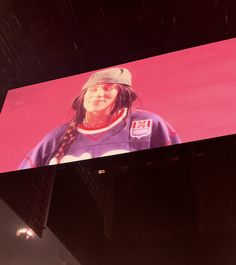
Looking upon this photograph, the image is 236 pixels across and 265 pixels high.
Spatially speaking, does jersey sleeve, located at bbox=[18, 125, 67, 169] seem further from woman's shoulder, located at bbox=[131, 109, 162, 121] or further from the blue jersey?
woman's shoulder, located at bbox=[131, 109, 162, 121]

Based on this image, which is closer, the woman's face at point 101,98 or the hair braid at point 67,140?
the hair braid at point 67,140

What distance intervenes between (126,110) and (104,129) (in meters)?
0.15

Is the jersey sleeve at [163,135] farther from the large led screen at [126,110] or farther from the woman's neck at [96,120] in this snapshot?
the woman's neck at [96,120]

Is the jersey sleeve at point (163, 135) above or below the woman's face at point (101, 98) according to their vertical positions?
below

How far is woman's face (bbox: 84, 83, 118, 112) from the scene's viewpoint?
6.43 ft

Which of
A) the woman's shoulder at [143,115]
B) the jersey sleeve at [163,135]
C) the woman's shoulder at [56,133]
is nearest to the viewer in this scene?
the jersey sleeve at [163,135]

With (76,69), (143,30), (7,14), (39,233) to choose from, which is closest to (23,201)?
(39,233)

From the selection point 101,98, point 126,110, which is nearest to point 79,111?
point 101,98

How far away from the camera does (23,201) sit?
92.4 inches

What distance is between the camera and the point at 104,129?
1846 millimetres

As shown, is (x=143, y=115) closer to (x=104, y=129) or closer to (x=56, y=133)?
(x=104, y=129)

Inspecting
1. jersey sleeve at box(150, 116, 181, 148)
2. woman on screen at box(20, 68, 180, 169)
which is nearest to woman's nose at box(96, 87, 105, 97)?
woman on screen at box(20, 68, 180, 169)

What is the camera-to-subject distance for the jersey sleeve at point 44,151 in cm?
182

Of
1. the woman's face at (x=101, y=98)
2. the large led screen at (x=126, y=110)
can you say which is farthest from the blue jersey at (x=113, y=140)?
the woman's face at (x=101, y=98)
